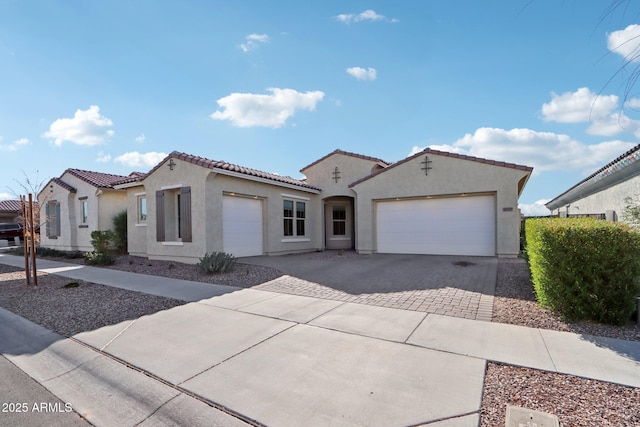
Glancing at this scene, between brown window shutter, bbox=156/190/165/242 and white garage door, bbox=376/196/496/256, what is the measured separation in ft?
30.5

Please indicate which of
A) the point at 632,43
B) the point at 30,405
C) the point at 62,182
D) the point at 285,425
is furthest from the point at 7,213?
the point at 632,43

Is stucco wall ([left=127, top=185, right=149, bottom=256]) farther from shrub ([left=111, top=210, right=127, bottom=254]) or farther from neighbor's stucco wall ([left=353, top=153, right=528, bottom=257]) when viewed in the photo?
neighbor's stucco wall ([left=353, top=153, right=528, bottom=257])

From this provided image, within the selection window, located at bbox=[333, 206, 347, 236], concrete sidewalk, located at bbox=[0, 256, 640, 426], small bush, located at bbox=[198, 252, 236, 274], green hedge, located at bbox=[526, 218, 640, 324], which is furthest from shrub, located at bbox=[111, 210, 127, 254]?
green hedge, located at bbox=[526, 218, 640, 324]

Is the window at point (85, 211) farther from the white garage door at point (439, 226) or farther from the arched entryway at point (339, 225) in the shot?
the white garage door at point (439, 226)

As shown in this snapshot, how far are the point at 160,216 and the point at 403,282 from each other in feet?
32.8

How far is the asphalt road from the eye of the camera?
3.03m

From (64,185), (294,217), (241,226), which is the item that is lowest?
(241,226)

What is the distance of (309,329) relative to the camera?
16.5ft

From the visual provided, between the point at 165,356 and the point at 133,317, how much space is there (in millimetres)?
2202

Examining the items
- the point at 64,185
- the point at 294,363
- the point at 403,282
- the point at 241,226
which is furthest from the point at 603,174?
the point at 64,185

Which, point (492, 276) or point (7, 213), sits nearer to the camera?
point (492, 276)

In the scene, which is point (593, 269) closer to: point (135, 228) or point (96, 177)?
point (135, 228)

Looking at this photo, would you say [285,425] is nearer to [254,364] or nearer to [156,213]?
[254,364]

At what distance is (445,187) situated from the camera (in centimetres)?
1334
